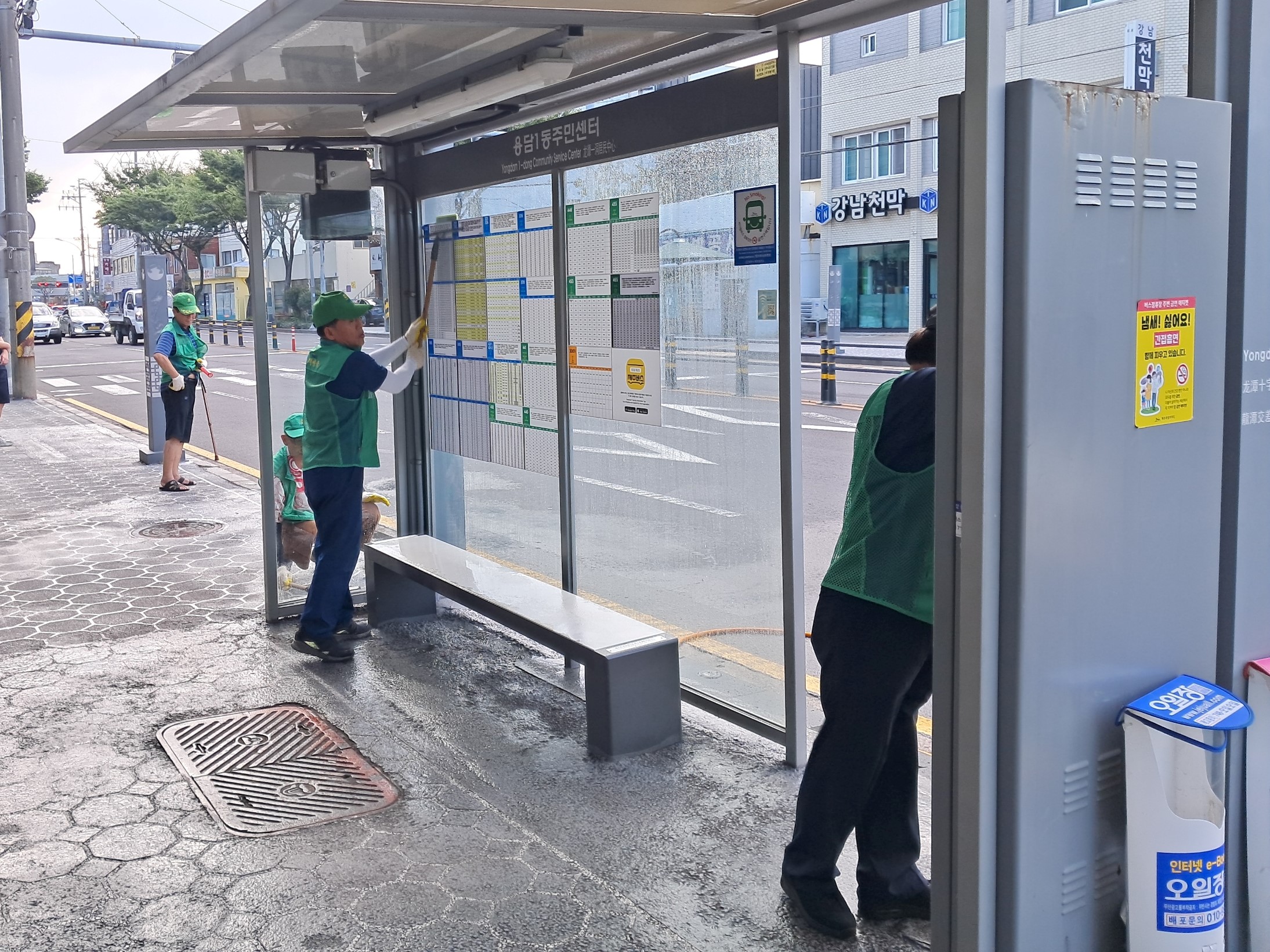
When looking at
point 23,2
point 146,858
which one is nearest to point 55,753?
point 146,858

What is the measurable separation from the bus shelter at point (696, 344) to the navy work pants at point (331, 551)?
2.34 ft

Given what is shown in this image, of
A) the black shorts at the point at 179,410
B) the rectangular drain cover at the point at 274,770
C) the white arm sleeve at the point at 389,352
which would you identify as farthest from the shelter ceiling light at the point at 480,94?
the black shorts at the point at 179,410

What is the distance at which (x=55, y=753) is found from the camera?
484 cm

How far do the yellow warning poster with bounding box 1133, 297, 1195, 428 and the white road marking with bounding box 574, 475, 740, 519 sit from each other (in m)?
2.23

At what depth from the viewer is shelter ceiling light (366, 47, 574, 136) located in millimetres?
4742

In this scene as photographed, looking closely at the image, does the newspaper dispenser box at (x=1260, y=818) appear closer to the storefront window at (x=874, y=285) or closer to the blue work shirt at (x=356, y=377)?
the blue work shirt at (x=356, y=377)

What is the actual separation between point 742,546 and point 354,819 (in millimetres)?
1765

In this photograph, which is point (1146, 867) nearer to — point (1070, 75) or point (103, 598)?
point (103, 598)

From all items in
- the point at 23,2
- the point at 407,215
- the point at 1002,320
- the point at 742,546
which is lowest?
the point at 742,546

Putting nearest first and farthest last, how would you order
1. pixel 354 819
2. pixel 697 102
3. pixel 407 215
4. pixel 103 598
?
pixel 354 819
pixel 697 102
pixel 407 215
pixel 103 598

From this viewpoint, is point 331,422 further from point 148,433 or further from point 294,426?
point 148,433

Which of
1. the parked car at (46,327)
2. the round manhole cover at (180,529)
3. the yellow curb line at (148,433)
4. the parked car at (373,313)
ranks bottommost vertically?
the round manhole cover at (180,529)

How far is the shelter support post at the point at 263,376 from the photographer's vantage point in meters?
6.29

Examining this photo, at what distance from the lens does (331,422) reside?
579cm
